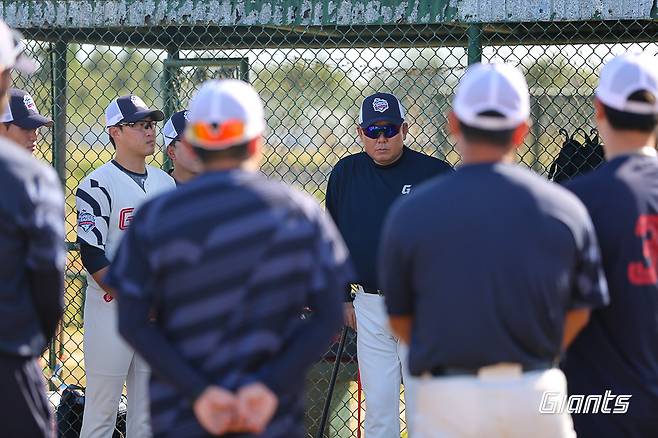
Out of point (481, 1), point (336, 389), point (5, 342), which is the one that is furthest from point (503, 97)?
point (336, 389)

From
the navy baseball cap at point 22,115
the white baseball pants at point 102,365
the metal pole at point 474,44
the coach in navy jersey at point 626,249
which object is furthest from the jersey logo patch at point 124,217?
the coach in navy jersey at point 626,249

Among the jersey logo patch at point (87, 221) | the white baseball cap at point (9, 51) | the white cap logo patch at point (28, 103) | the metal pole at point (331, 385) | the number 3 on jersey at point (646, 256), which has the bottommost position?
the metal pole at point (331, 385)

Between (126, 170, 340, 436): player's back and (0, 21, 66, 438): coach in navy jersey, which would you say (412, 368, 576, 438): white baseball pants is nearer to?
(126, 170, 340, 436): player's back

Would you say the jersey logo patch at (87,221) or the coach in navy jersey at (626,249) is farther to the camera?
the jersey logo patch at (87,221)

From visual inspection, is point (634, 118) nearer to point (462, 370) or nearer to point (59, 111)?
point (462, 370)

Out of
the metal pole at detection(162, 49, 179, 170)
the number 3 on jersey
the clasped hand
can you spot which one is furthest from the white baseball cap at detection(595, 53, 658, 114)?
the metal pole at detection(162, 49, 179, 170)

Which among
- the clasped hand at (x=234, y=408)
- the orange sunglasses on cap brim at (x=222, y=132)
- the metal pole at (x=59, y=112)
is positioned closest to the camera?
the clasped hand at (x=234, y=408)

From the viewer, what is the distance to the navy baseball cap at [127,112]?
18.3 ft

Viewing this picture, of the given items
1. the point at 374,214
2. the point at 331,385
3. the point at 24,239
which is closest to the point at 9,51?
the point at 24,239

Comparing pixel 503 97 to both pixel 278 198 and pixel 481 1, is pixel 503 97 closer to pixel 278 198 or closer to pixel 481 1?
pixel 278 198

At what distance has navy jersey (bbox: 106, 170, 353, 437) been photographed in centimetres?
281

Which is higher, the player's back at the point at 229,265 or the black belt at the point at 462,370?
the player's back at the point at 229,265

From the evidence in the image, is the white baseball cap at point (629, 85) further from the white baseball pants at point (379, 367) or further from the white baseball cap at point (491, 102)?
the white baseball pants at point (379, 367)

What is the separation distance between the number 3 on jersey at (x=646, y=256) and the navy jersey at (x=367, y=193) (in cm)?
224
